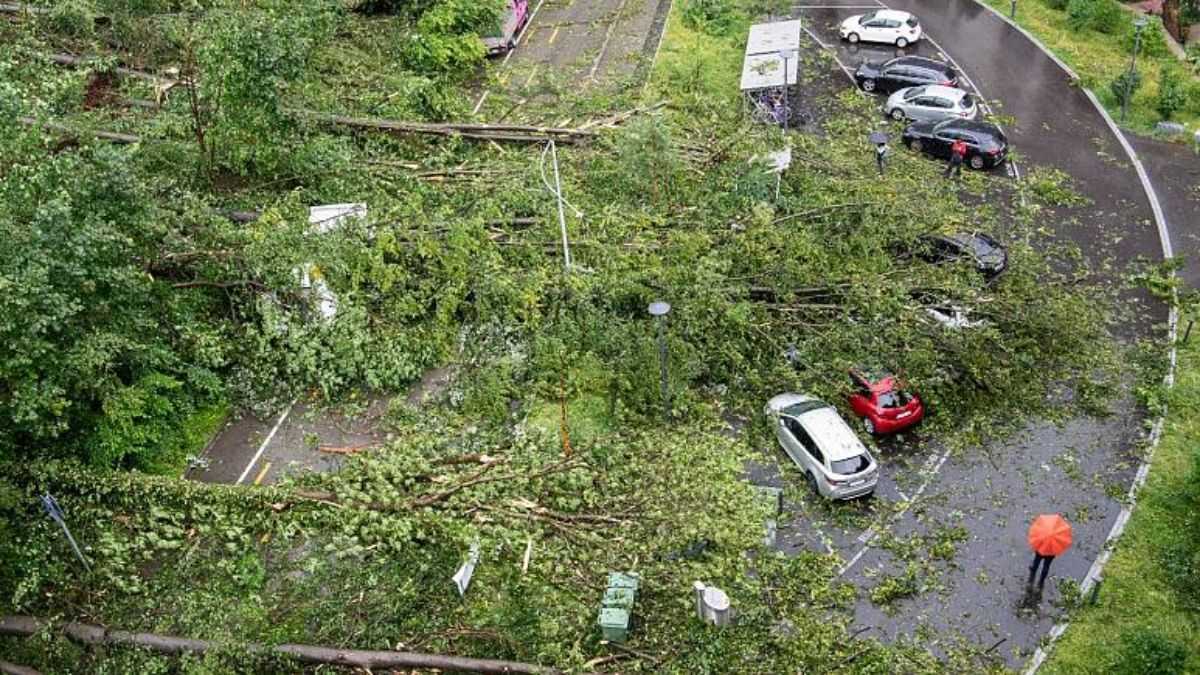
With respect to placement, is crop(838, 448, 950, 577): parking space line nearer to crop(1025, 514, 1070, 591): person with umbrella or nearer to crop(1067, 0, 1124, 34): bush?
crop(1025, 514, 1070, 591): person with umbrella

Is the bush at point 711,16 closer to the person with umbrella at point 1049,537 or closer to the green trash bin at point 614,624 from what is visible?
the person with umbrella at point 1049,537

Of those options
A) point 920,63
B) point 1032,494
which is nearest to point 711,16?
point 920,63

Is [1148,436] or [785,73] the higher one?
[785,73]

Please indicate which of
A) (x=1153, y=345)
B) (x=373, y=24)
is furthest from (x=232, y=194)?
(x=1153, y=345)

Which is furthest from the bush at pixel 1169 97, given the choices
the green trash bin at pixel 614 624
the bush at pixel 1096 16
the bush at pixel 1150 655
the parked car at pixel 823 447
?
the green trash bin at pixel 614 624

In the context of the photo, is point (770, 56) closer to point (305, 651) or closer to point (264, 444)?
point (264, 444)
